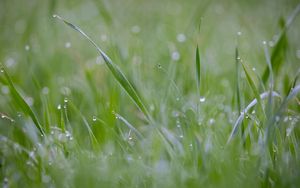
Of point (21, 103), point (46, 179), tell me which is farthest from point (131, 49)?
point (46, 179)

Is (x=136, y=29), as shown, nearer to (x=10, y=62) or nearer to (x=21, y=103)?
(x=10, y=62)

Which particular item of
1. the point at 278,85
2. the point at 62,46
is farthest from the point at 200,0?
the point at 278,85

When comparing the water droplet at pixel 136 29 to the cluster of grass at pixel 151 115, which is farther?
the water droplet at pixel 136 29

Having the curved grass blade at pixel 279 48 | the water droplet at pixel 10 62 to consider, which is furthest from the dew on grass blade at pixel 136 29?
the curved grass blade at pixel 279 48

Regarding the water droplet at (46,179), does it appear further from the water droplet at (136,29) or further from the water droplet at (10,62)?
the water droplet at (136,29)

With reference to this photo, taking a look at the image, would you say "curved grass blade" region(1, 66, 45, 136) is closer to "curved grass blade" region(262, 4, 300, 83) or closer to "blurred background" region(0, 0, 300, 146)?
"blurred background" region(0, 0, 300, 146)

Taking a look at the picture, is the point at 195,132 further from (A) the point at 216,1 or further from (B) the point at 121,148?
(A) the point at 216,1

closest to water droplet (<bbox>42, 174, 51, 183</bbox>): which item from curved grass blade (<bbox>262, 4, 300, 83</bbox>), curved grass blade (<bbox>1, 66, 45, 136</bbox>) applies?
curved grass blade (<bbox>1, 66, 45, 136</bbox>)

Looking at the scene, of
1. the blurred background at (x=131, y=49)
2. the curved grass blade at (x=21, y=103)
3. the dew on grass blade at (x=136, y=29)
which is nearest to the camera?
the curved grass blade at (x=21, y=103)

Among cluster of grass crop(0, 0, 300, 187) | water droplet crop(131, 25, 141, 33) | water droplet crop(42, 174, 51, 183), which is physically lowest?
water droplet crop(42, 174, 51, 183)
